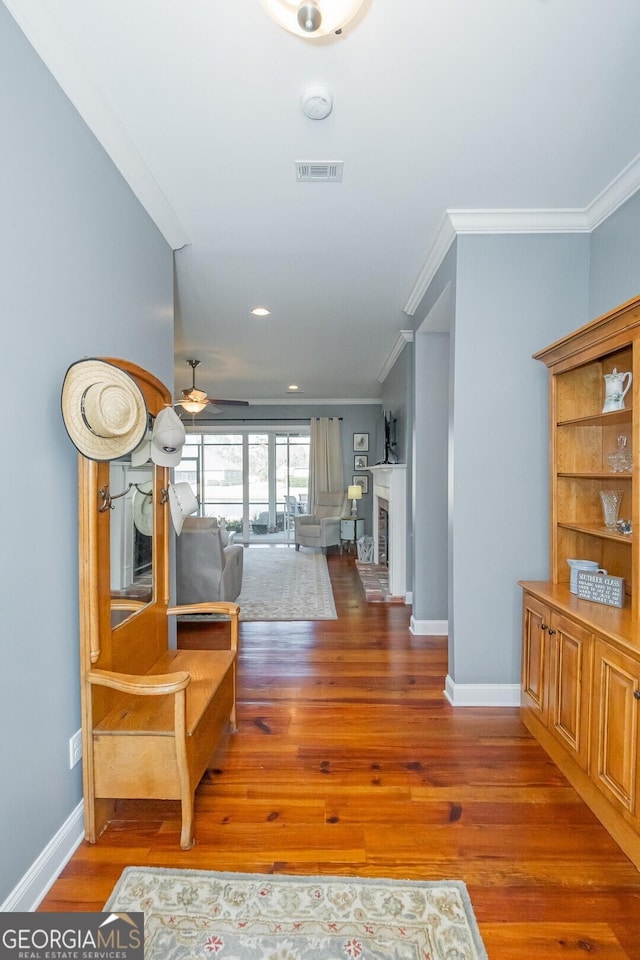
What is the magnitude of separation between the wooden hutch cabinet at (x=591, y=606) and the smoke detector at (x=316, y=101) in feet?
4.58

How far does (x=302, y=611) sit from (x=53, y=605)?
342 cm

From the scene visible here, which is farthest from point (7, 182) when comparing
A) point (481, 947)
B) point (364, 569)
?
point (364, 569)

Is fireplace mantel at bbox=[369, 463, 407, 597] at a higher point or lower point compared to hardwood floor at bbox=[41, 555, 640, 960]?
higher

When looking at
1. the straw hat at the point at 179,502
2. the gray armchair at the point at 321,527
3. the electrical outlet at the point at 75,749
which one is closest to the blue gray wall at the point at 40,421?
the electrical outlet at the point at 75,749

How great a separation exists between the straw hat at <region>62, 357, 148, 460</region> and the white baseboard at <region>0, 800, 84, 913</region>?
4.27ft

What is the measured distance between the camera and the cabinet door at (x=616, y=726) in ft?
5.61

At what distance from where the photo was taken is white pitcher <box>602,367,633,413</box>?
2158 millimetres

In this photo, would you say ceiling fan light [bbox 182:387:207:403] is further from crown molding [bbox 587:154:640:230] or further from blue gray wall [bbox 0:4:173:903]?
crown molding [bbox 587:154:640:230]

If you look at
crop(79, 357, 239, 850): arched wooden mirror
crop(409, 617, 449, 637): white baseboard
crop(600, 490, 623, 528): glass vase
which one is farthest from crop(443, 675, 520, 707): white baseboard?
crop(79, 357, 239, 850): arched wooden mirror

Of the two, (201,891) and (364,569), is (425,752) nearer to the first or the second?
(201,891)

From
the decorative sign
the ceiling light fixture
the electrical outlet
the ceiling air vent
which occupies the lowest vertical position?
the electrical outlet

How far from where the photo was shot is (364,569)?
21.9 feet

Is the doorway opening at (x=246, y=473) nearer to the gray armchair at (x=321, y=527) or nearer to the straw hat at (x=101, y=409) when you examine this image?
the gray armchair at (x=321, y=527)

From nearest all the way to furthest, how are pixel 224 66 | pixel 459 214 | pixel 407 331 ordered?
pixel 224 66, pixel 459 214, pixel 407 331
